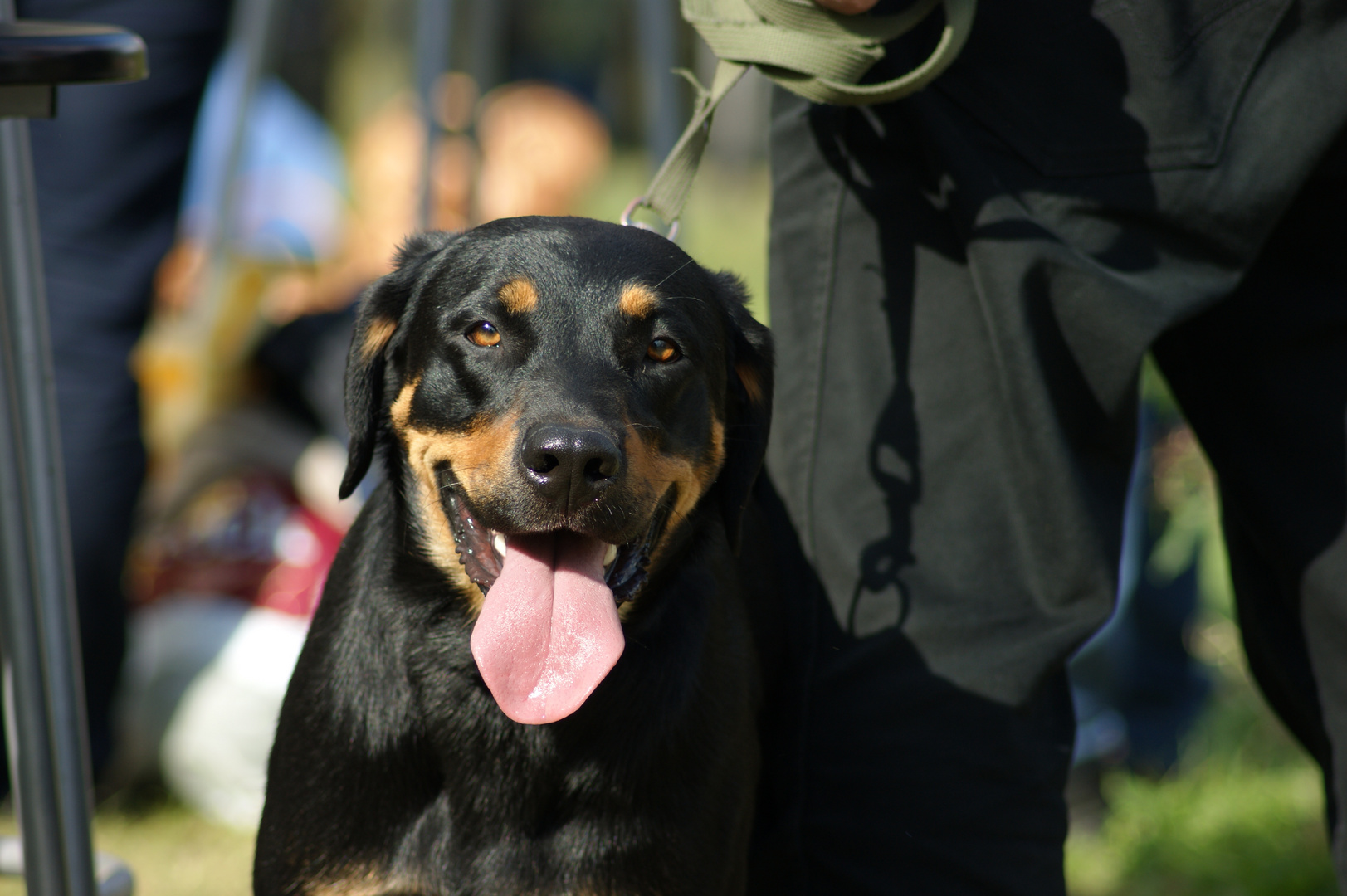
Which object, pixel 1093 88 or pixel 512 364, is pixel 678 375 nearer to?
pixel 512 364

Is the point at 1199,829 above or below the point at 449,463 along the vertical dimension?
below

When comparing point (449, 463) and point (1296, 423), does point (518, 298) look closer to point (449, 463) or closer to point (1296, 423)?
point (449, 463)

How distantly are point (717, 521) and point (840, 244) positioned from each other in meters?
0.54

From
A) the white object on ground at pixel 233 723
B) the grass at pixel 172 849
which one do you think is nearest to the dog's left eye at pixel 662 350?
the grass at pixel 172 849

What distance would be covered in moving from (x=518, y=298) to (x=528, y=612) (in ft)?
1.68

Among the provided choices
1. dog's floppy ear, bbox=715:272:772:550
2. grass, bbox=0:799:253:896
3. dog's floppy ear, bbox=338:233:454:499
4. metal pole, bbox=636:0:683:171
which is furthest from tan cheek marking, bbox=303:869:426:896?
metal pole, bbox=636:0:683:171

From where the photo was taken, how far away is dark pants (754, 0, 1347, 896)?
2053mm

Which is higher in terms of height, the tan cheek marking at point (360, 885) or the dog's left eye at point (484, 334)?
the dog's left eye at point (484, 334)

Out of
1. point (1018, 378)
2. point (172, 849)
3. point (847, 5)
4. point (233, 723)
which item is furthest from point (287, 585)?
point (847, 5)

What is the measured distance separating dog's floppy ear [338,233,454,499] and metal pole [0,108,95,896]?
45 cm

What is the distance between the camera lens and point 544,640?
186 centimetres

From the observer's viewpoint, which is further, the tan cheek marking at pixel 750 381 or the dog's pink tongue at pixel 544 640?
the tan cheek marking at pixel 750 381

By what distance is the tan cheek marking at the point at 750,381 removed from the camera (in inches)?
88.0

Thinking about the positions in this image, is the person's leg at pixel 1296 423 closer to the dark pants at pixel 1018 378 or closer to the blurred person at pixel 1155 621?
the dark pants at pixel 1018 378
